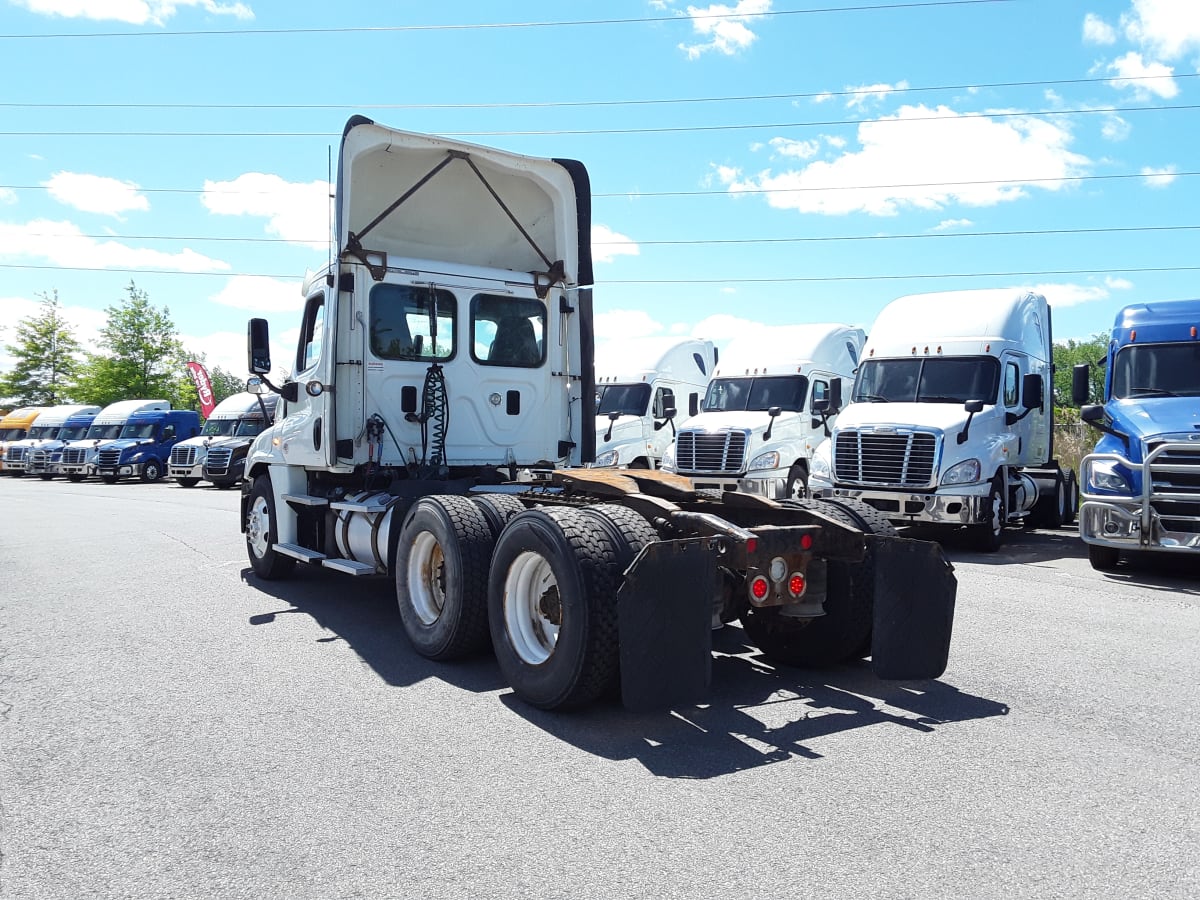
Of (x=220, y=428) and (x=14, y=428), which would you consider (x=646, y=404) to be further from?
(x=14, y=428)

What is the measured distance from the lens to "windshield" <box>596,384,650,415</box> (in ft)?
64.1

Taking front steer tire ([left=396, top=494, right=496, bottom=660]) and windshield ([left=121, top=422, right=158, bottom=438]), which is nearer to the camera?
front steer tire ([left=396, top=494, right=496, bottom=660])

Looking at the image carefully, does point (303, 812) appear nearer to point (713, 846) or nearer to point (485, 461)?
point (713, 846)

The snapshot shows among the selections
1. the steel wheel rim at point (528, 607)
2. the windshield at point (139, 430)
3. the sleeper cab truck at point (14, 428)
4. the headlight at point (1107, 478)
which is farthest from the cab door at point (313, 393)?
the sleeper cab truck at point (14, 428)

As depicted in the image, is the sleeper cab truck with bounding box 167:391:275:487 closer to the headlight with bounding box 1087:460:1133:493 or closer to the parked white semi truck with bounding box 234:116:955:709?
the parked white semi truck with bounding box 234:116:955:709

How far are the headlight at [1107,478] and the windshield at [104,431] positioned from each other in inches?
1353

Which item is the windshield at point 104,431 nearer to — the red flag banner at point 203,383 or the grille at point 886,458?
the red flag banner at point 203,383

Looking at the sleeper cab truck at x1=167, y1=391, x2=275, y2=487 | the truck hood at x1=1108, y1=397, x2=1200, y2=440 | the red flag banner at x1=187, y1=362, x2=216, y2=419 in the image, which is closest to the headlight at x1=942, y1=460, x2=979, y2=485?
the truck hood at x1=1108, y1=397, x2=1200, y2=440

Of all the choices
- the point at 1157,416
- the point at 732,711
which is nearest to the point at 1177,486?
the point at 1157,416

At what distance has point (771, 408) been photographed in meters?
16.1

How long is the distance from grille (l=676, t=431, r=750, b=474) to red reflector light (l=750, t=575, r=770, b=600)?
10362 mm

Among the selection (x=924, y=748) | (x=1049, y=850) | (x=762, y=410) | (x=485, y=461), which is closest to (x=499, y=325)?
(x=485, y=461)

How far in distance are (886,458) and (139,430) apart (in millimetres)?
30810

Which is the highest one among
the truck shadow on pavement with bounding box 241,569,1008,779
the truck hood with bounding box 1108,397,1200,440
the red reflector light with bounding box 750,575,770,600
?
the truck hood with bounding box 1108,397,1200,440
